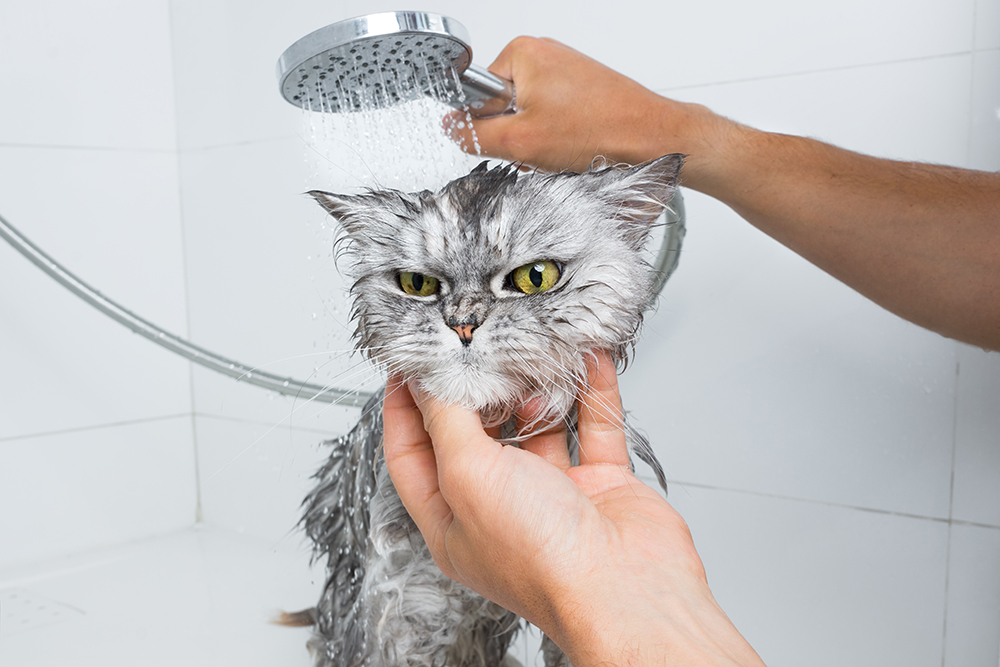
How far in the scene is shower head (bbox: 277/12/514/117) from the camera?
2.22ft

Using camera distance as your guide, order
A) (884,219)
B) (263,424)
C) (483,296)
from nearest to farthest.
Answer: (483,296)
(884,219)
(263,424)

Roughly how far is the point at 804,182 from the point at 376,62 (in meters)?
0.52

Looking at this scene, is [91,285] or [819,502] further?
[91,285]

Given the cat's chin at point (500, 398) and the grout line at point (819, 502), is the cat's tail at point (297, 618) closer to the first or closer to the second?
the grout line at point (819, 502)

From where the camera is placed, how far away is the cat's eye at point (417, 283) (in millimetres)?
668

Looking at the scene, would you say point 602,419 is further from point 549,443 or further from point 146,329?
point 146,329

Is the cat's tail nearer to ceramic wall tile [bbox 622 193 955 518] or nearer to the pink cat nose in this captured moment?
ceramic wall tile [bbox 622 193 955 518]

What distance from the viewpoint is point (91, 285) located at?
1562 millimetres

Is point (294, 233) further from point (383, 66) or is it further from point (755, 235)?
point (755, 235)

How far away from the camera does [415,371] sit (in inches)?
26.3

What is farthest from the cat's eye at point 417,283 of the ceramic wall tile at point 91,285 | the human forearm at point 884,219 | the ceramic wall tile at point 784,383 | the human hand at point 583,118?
the ceramic wall tile at point 91,285

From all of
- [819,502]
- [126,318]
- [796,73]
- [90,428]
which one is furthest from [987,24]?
[90,428]

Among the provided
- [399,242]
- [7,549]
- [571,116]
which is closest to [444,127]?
[571,116]

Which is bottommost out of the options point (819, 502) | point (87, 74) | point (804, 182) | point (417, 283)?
point (819, 502)
